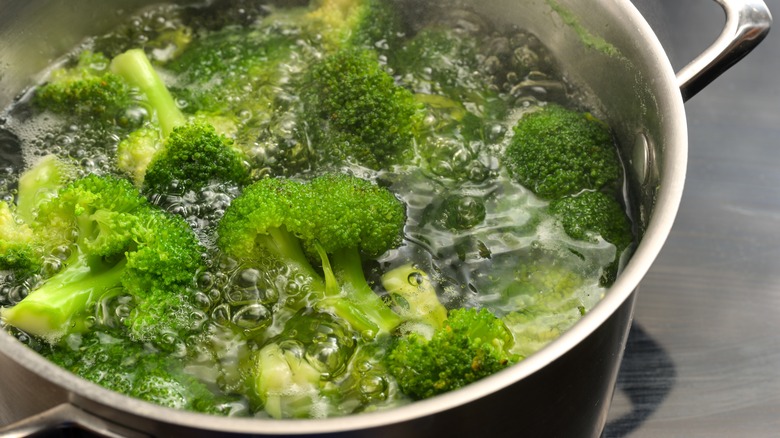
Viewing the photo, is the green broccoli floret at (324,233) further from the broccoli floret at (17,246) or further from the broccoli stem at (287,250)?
the broccoli floret at (17,246)

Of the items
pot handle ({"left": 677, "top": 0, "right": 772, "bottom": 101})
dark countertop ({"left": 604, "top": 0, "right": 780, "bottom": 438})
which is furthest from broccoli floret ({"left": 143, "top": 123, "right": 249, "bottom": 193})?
dark countertop ({"left": 604, "top": 0, "right": 780, "bottom": 438})

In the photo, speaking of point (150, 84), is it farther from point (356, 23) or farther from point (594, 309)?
point (594, 309)

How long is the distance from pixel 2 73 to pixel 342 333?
0.82 meters

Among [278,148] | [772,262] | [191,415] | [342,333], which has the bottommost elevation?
[772,262]

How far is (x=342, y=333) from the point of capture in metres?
1.06

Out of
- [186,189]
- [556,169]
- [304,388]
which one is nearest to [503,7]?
[556,169]

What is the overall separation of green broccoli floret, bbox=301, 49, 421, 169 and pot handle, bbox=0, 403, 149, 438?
60 centimetres

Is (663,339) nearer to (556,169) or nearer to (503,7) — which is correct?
(556,169)

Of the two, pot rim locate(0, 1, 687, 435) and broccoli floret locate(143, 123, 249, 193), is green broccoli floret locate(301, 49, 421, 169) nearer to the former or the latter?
broccoli floret locate(143, 123, 249, 193)

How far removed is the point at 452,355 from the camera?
3.10 feet

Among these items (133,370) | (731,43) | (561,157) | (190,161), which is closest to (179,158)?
(190,161)

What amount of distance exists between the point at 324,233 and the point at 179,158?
10.9 inches

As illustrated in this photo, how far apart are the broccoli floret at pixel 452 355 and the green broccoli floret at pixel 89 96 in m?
0.67

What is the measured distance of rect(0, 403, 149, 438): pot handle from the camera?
28.9 inches
